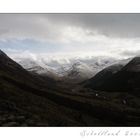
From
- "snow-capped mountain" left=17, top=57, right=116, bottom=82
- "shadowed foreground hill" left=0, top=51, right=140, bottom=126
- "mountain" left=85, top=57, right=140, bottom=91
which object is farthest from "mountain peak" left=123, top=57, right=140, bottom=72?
"shadowed foreground hill" left=0, top=51, right=140, bottom=126

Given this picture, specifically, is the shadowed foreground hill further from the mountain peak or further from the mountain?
the mountain peak

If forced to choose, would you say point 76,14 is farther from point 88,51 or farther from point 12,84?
point 12,84

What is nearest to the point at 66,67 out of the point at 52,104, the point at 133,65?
the point at 52,104

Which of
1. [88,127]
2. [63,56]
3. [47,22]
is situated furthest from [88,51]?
[88,127]
